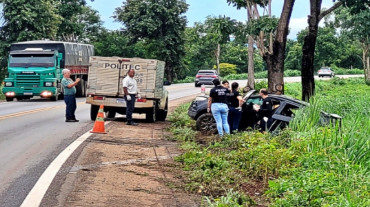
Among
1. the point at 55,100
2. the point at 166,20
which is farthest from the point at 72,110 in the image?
the point at 166,20

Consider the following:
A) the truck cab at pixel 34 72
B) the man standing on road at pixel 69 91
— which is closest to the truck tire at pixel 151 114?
the man standing on road at pixel 69 91

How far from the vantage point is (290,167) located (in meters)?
9.51

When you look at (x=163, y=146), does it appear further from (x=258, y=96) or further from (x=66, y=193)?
(x=66, y=193)

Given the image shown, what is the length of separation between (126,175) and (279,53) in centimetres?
1304

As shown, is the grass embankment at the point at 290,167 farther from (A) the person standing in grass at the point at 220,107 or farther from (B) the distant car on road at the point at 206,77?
(B) the distant car on road at the point at 206,77

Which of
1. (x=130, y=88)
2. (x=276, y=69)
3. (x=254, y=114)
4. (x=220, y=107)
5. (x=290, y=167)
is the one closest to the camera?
(x=290, y=167)

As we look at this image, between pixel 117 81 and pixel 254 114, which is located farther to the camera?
pixel 117 81

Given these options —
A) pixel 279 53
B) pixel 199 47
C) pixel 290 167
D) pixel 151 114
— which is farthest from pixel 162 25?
pixel 290 167

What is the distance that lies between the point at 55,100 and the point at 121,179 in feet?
77.2

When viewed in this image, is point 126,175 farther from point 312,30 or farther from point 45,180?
point 312,30

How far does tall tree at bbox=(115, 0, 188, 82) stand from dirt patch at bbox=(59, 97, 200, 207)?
55.1m

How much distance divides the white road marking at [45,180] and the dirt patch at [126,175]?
291mm

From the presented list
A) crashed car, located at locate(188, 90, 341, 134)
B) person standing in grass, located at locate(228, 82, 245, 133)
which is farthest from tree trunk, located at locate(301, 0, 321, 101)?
person standing in grass, located at locate(228, 82, 245, 133)

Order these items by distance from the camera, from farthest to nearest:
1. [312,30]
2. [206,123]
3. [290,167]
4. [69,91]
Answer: [312,30], [69,91], [206,123], [290,167]
